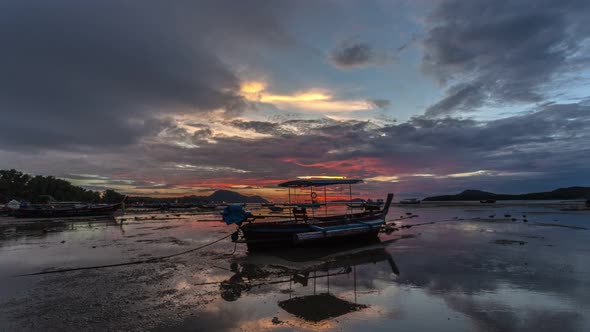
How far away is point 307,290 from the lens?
33.1ft

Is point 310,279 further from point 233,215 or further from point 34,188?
point 34,188

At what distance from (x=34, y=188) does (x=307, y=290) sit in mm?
108327

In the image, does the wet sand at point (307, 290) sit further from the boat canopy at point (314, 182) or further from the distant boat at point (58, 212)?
the distant boat at point (58, 212)

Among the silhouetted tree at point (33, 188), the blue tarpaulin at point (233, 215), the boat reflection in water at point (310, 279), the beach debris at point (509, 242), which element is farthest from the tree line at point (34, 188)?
the beach debris at point (509, 242)

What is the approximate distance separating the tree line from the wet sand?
8577cm

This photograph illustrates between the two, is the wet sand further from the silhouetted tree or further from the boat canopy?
the silhouetted tree

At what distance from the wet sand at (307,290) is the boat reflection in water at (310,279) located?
45 mm

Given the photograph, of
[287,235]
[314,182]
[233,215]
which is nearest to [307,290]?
[287,235]

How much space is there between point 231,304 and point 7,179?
110057mm

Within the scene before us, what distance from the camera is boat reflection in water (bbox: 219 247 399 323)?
8258 millimetres

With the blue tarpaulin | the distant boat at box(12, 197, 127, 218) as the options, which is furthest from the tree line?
the blue tarpaulin

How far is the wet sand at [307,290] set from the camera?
24.5 ft

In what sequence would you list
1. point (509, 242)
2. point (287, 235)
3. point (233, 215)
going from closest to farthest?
point (233, 215), point (287, 235), point (509, 242)

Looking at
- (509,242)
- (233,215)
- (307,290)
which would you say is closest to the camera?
(307,290)
